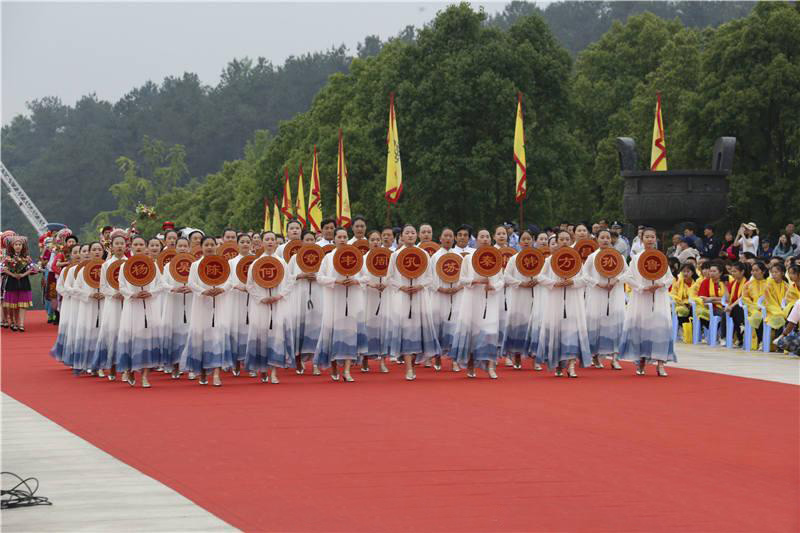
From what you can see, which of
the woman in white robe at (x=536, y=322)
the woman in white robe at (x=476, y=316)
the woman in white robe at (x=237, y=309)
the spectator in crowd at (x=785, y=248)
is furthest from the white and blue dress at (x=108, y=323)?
the spectator in crowd at (x=785, y=248)

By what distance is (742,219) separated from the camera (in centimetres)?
4009

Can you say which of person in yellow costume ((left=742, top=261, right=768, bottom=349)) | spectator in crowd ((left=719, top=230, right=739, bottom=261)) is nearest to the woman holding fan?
person in yellow costume ((left=742, top=261, right=768, bottom=349))

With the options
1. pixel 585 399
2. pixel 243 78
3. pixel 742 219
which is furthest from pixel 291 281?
pixel 243 78

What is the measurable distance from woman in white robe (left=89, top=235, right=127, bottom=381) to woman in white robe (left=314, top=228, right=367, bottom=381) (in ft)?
7.95

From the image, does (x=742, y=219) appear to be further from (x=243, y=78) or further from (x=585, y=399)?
(x=243, y=78)

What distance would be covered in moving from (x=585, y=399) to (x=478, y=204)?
30459 millimetres

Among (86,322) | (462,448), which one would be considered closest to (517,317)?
(86,322)

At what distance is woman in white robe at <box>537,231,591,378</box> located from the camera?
16344 millimetres

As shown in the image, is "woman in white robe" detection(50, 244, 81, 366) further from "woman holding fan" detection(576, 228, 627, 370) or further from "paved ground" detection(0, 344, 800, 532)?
"woman holding fan" detection(576, 228, 627, 370)

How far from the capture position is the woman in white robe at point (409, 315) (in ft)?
54.3

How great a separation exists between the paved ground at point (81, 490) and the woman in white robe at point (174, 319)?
Answer: 12.5 ft

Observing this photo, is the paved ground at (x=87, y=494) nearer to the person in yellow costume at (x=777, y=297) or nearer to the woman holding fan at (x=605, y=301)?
the woman holding fan at (x=605, y=301)

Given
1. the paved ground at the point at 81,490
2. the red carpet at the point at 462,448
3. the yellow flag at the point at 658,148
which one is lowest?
the paved ground at the point at 81,490

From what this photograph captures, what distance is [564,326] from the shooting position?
53.6 feet
